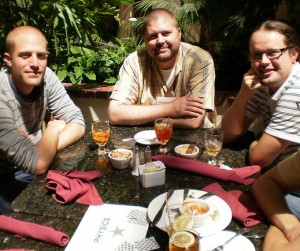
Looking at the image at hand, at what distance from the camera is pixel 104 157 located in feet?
6.30

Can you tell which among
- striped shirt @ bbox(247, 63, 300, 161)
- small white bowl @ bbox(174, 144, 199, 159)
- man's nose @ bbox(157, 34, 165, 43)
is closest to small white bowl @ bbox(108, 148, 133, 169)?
small white bowl @ bbox(174, 144, 199, 159)

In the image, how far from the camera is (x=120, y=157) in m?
1.82

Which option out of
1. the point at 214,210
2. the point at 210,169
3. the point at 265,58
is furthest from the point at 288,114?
the point at 214,210

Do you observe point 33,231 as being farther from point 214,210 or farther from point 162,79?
point 162,79

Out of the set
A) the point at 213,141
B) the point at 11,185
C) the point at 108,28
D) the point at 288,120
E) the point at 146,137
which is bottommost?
the point at 11,185

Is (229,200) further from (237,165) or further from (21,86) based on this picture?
(21,86)

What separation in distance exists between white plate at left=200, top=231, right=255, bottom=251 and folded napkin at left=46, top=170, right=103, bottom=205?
49 centimetres

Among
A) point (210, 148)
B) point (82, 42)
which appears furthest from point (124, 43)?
point (210, 148)

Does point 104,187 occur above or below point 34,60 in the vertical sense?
below

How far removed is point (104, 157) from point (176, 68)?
119 cm

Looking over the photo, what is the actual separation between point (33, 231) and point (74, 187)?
310 mm

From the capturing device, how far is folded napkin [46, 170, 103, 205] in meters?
1.49

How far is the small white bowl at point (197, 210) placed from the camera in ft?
4.18

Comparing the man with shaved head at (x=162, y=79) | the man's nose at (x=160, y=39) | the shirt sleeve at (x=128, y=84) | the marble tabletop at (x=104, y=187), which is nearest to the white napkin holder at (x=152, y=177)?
the marble tabletop at (x=104, y=187)
